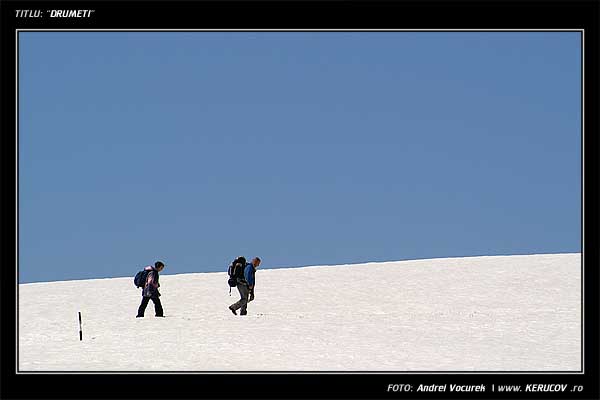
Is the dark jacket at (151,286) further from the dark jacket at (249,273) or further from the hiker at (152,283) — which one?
the dark jacket at (249,273)

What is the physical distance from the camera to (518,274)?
35.0m

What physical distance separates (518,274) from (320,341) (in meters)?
17.6

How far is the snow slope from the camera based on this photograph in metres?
16.5

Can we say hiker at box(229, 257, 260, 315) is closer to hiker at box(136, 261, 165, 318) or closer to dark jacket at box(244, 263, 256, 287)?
dark jacket at box(244, 263, 256, 287)

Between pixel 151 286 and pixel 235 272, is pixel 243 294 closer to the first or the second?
pixel 235 272

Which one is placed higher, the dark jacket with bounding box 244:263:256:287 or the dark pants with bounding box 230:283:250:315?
the dark jacket with bounding box 244:263:256:287

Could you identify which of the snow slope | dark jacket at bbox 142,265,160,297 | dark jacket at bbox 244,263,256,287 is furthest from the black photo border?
dark jacket at bbox 244,263,256,287

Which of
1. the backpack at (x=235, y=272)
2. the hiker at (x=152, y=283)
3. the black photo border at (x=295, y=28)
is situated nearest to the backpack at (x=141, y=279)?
the hiker at (x=152, y=283)

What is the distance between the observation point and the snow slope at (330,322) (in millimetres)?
16516

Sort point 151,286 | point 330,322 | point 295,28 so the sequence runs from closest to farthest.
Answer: point 295,28 → point 330,322 → point 151,286

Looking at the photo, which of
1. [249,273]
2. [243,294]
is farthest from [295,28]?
[243,294]

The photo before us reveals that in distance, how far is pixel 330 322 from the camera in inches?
901

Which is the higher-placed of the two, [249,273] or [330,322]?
[249,273]
